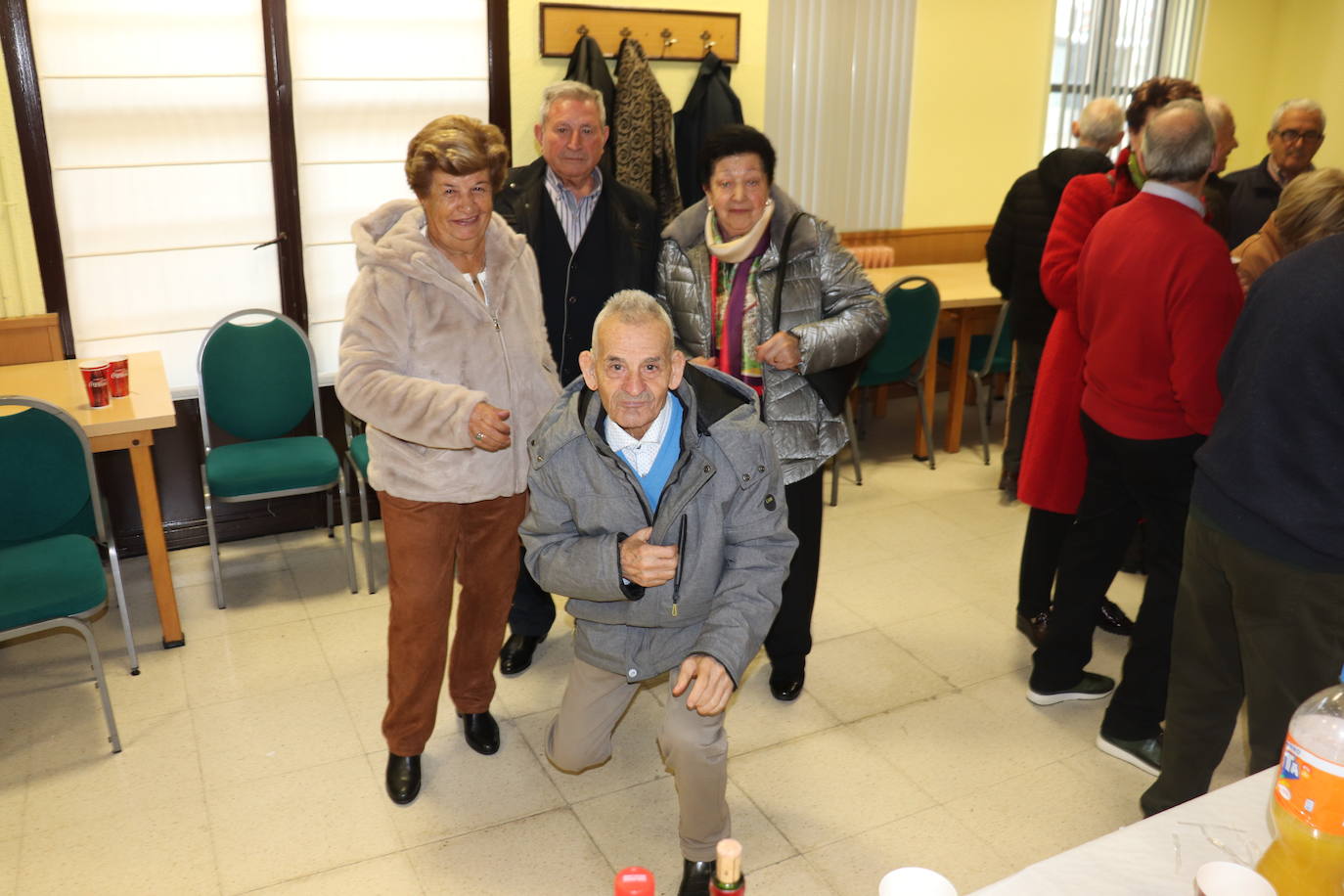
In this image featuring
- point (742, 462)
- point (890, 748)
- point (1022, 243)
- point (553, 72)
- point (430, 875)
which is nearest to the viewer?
point (742, 462)

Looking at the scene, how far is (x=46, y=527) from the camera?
2910 mm

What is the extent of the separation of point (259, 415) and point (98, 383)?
2.32 feet

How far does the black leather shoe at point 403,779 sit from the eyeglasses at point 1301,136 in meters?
3.92

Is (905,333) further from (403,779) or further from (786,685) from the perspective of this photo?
(403,779)

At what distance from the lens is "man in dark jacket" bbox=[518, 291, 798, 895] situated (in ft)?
6.45

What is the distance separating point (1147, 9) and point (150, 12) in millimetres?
5415

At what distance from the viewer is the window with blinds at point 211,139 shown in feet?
12.1

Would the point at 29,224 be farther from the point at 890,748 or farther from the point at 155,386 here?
the point at 890,748

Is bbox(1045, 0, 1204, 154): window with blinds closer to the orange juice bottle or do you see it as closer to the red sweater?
the red sweater

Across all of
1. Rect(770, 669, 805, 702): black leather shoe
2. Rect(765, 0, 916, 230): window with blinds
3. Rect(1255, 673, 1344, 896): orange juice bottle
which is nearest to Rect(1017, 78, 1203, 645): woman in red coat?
Rect(770, 669, 805, 702): black leather shoe

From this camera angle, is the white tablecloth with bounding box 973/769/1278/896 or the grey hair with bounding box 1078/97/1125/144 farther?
the grey hair with bounding box 1078/97/1125/144

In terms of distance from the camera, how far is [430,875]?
7.58 feet

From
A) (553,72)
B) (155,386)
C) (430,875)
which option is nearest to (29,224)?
(155,386)

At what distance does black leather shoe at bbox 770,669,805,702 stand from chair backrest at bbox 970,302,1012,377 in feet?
8.27
